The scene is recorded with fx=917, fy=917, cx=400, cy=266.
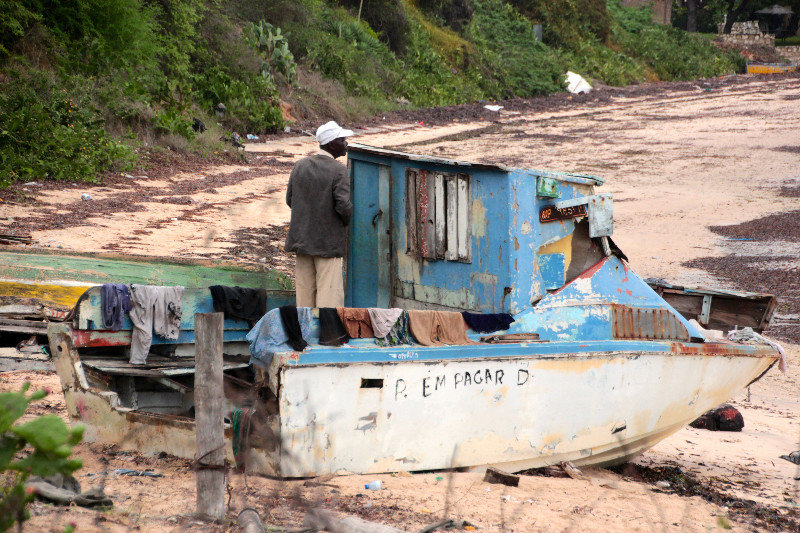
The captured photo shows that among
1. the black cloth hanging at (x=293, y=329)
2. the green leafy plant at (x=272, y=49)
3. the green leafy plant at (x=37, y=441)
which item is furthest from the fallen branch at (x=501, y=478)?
the green leafy plant at (x=272, y=49)

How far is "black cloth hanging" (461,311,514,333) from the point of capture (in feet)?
19.3

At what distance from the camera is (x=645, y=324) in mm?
6543

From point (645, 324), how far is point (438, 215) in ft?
5.48

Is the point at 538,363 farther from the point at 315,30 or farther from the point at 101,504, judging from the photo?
the point at 315,30

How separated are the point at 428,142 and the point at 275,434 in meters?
18.4

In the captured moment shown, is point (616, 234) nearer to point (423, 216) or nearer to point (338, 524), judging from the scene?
point (423, 216)

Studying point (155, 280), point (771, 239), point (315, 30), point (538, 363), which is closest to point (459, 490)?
point (538, 363)

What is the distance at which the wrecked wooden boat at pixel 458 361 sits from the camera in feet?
16.8

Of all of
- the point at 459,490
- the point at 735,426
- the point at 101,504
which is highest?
A: the point at 101,504

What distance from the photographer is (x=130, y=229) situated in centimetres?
1227

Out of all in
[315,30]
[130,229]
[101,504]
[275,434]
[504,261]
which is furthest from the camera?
[315,30]

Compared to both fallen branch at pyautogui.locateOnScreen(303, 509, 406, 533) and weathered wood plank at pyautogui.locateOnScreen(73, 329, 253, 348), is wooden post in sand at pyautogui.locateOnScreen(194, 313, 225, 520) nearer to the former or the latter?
fallen branch at pyautogui.locateOnScreen(303, 509, 406, 533)

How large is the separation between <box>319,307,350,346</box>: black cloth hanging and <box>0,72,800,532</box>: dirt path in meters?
0.78

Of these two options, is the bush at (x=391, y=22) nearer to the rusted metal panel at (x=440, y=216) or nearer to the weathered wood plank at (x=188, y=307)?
the weathered wood plank at (x=188, y=307)
